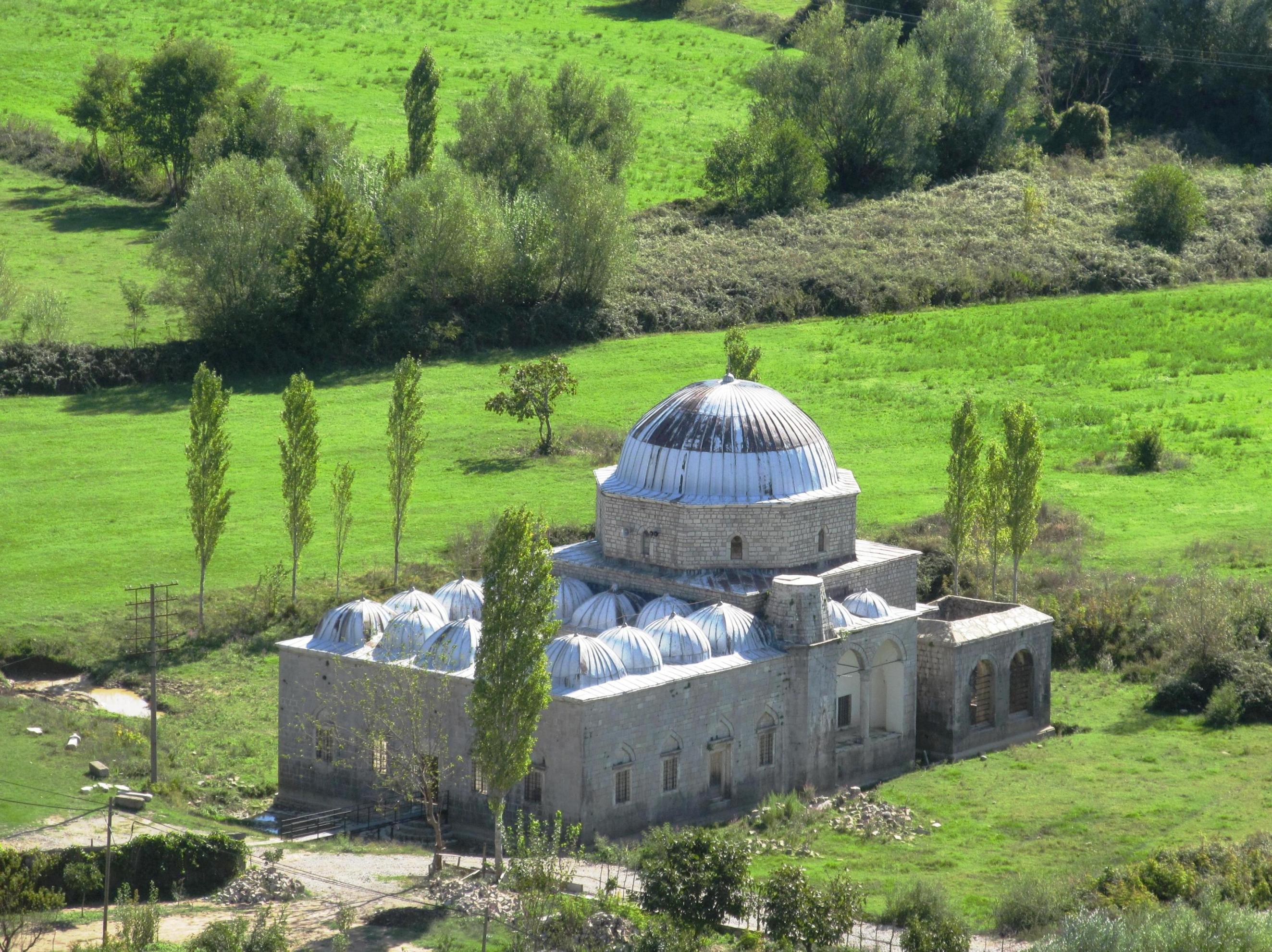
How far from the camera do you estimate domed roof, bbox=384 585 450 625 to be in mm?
53906

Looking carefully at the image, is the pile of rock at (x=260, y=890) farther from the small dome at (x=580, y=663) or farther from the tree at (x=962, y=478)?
the tree at (x=962, y=478)

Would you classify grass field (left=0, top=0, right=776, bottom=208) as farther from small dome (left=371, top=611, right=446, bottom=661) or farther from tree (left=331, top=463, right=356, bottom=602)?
small dome (left=371, top=611, right=446, bottom=661)

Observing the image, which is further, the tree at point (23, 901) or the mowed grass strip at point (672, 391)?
the mowed grass strip at point (672, 391)

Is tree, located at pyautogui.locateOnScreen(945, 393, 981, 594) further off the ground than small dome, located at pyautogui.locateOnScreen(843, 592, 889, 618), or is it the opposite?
tree, located at pyautogui.locateOnScreen(945, 393, 981, 594)

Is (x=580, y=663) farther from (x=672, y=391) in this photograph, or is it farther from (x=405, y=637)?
(x=672, y=391)

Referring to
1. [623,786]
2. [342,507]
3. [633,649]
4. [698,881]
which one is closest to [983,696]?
[633,649]

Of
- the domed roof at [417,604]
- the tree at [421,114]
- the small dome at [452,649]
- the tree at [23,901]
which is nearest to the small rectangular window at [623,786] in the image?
the small dome at [452,649]

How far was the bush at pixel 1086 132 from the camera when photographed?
131125 millimetres

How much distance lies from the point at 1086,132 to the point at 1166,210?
58.8 feet

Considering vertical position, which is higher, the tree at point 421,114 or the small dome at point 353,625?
the tree at point 421,114

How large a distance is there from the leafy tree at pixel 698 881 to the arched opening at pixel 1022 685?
66.8ft

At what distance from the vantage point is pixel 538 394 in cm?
8362

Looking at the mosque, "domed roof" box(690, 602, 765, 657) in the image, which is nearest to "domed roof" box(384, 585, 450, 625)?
the mosque

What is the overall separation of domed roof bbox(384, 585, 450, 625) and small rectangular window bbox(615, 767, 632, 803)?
7.62 meters
